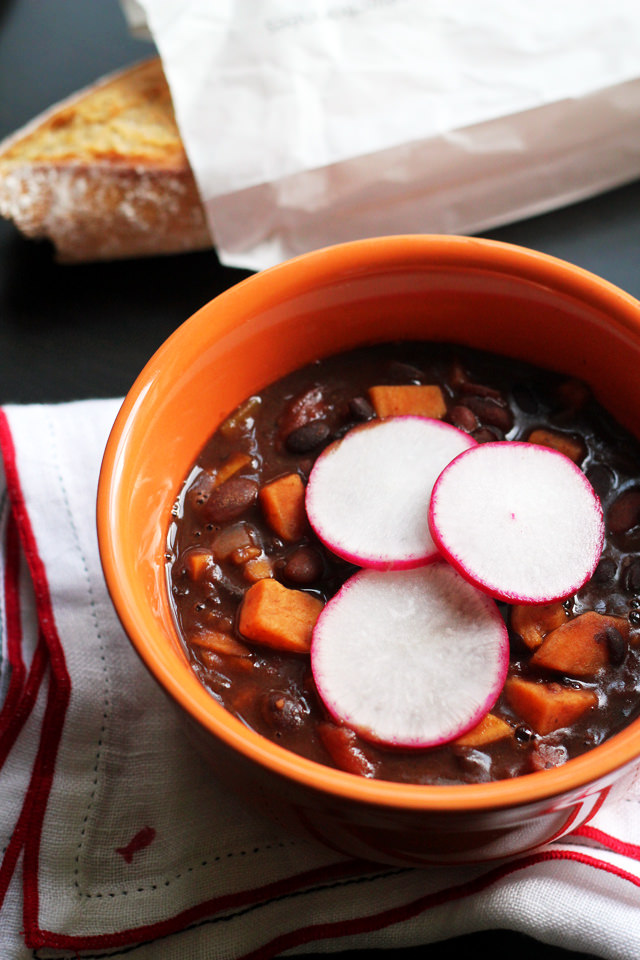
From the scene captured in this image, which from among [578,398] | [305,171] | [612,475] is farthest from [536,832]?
[305,171]

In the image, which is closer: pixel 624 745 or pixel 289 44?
pixel 624 745

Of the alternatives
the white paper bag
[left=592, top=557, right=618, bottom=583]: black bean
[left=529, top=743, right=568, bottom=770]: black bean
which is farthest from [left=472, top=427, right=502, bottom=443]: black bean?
the white paper bag

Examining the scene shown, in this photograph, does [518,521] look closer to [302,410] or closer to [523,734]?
[523,734]

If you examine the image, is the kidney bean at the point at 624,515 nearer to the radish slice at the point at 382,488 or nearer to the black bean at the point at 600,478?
the black bean at the point at 600,478

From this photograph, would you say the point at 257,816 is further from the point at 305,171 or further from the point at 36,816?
the point at 305,171

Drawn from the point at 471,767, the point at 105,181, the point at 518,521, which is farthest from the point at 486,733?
the point at 105,181
